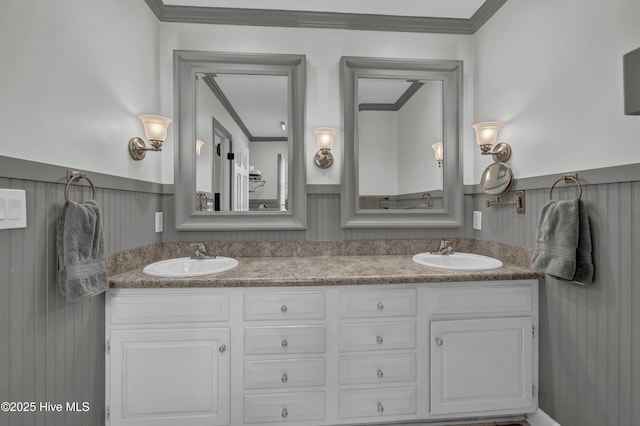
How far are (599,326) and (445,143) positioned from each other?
1313 mm

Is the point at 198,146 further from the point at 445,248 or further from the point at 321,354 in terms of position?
the point at 445,248

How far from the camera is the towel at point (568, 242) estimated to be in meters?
1.32

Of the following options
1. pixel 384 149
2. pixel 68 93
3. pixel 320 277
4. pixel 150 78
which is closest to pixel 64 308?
pixel 68 93

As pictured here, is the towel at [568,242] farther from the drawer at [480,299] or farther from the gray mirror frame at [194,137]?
the gray mirror frame at [194,137]

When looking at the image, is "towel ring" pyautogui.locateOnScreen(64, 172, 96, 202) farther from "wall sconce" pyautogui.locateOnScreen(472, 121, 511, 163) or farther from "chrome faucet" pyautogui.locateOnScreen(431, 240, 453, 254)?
"wall sconce" pyautogui.locateOnScreen(472, 121, 511, 163)

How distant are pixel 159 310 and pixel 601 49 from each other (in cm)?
224

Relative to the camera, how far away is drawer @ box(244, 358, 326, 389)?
1506 millimetres

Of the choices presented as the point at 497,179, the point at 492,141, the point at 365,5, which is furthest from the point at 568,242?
the point at 365,5

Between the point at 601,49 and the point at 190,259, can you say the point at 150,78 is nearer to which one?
the point at 190,259

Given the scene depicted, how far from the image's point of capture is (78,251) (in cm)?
117

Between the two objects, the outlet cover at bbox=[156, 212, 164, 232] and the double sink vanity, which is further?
the outlet cover at bbox=[156, 212, 164, 232]

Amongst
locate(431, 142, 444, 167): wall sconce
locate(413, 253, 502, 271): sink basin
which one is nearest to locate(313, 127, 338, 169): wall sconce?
locate(431, 142, 444, 167): wall sconce

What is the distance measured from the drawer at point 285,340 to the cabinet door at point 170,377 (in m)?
0.12

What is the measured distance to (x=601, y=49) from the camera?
1.29 m
